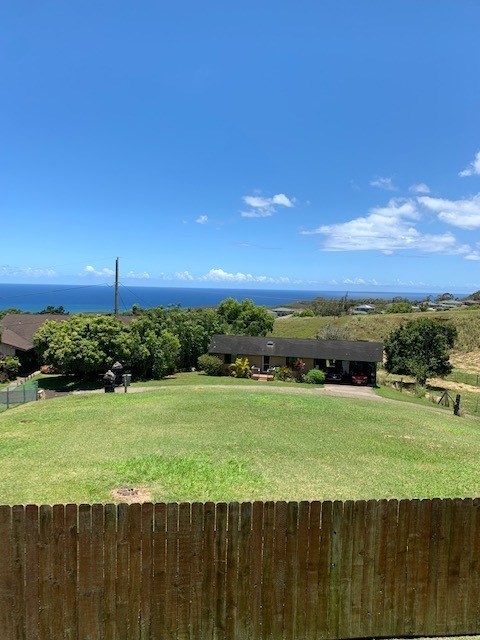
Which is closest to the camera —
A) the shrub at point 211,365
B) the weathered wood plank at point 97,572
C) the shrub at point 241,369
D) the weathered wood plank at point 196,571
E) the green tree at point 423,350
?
the weathered wood plank at point 97,572

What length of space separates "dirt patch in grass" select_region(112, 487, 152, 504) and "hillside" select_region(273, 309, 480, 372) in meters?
58.0

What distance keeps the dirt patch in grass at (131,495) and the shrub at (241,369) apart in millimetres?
31183

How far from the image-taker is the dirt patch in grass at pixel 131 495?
365 inches

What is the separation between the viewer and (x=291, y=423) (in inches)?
688

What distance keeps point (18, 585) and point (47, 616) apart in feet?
1.42

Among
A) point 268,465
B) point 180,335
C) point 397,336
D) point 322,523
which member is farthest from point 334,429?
point 397,336

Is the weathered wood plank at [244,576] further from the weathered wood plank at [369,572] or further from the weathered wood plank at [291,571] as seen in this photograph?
the weathered wood plank at [369,572]

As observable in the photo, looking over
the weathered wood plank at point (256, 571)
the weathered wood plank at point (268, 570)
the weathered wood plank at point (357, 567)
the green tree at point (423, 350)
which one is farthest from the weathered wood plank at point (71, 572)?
the green tree at point (423, 350)

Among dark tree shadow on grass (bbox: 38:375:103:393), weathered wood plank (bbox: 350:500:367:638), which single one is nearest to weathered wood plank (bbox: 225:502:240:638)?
weathered wood plank (bbox: 350:500:367:638)

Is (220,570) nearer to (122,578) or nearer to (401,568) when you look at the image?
(122,578)

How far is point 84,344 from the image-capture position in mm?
33250

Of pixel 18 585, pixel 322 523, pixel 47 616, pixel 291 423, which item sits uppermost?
pixel 322 523

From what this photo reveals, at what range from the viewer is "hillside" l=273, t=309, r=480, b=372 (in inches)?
2530

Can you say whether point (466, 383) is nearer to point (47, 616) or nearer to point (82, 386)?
point (82, 386)
